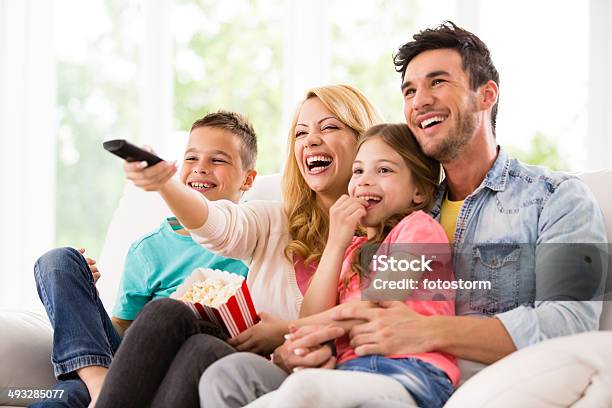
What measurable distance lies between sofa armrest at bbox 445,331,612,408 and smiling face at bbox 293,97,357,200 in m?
0.82

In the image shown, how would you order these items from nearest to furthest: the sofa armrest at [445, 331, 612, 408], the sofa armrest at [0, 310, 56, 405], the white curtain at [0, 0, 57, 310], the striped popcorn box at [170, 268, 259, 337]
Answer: the sofa armrest at [445, 331, 612, 408] → the striped popcorn box at [170, 268, 259, 337] → the sofa armrest at [0, 310, 56, 405] → the white curtain at [0, 0, 57, 310]

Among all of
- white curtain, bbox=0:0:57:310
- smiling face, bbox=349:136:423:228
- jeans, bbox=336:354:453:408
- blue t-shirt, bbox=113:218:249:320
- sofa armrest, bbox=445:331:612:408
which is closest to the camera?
sofa armrest, bbox=445:331:612:408

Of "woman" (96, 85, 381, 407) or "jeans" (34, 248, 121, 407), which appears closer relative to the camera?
"woman" (96, 85, 381, 407)

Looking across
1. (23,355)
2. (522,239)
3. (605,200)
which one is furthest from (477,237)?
(23,355)

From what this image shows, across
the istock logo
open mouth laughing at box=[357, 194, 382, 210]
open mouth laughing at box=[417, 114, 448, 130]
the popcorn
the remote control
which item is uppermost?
open mouth laughing at box=[417, 114, 448, 130]

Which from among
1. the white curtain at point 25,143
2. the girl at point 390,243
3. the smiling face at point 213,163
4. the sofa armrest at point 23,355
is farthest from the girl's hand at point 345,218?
the white curtain at point 25,143

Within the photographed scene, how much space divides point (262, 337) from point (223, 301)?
14 centimetres

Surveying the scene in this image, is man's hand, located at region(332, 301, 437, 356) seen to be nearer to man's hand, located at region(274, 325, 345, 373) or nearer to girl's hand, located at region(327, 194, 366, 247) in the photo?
man's hand, located at region(274, 325, 345, 373)

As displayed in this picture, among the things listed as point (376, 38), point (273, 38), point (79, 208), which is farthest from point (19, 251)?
point (376, 38)

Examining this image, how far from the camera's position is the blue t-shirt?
211 centimetres

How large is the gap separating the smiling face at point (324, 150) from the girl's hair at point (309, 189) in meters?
0.02

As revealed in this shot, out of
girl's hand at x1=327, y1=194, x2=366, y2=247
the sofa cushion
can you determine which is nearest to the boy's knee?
girl's hand at x1=327, y1=194, x2=366, y2=247

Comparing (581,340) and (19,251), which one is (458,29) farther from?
(19,251)

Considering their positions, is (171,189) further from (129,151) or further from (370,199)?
(370,199)
